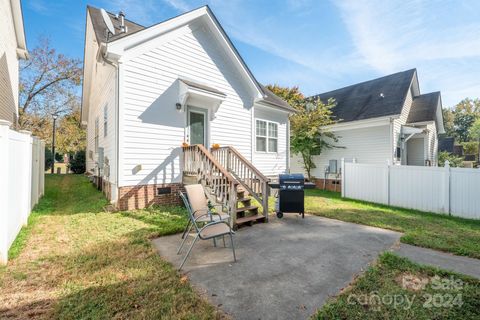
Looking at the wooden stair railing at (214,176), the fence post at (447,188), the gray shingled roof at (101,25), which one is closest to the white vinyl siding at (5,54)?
the gray shingled roof at (101,25)

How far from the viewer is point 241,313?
239cm

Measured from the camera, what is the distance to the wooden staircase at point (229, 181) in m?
5.52

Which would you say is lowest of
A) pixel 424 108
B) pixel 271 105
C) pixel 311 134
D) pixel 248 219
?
pixel 248 219

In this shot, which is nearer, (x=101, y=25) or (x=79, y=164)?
(x=101, y=25)

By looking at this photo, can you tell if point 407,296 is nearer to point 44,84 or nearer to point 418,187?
point 418,187

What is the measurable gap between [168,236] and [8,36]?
11.3 meters

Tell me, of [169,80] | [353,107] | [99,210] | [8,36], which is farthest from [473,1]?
[8,36]

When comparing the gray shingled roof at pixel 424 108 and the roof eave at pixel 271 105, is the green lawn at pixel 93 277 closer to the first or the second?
the roof eave at pixel 271 105

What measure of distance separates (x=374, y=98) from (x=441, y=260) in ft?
44.7

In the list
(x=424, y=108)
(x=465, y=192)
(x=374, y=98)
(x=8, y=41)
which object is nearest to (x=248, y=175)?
(x=465, y=192)

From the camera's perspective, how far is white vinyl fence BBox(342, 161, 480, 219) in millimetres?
7156

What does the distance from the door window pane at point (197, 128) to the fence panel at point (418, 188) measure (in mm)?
7848

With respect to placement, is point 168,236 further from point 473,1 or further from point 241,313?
point 473,1

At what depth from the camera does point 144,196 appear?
7.14m
